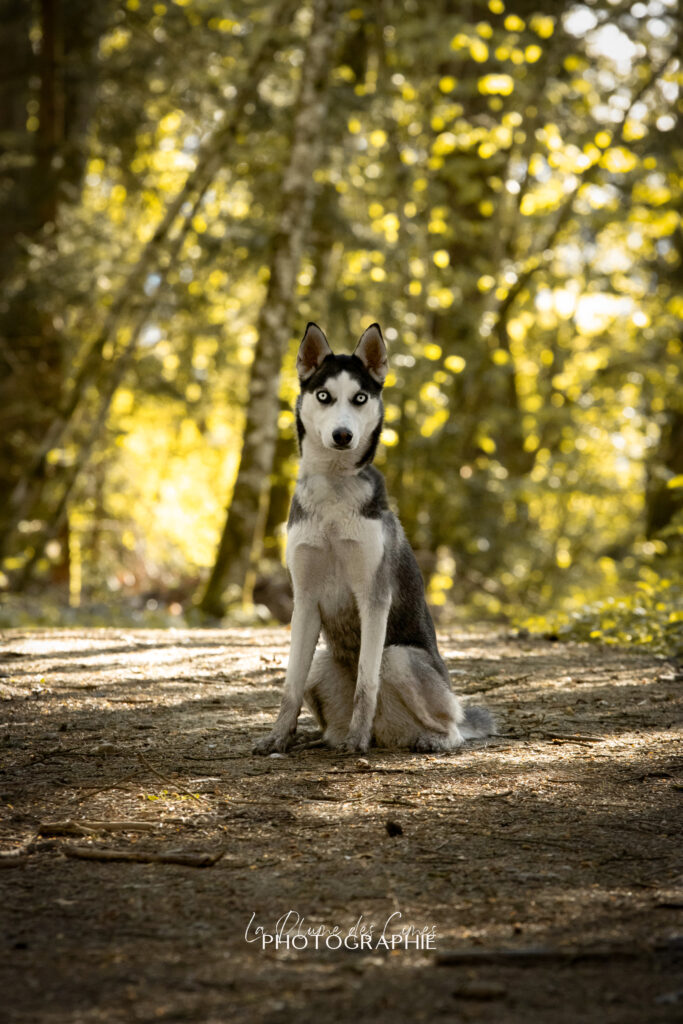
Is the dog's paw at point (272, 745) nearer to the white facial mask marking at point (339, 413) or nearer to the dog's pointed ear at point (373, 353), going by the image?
the white facial mask marking at point (339, 413)

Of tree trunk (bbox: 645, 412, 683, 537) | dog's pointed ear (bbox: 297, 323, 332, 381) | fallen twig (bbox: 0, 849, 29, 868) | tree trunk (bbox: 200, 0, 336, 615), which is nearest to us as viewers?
fallen twig (bbox: 0, 849, 29, 868)

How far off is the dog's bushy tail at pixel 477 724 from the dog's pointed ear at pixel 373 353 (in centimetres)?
188

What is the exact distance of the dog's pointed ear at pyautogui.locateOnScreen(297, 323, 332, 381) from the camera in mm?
5070

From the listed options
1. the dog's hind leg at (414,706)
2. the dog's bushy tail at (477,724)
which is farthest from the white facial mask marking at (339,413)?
the dog's bushy tail at (477,724)

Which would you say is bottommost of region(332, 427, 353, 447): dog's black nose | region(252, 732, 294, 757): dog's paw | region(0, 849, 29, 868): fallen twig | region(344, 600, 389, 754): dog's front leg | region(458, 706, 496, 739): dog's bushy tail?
region(0, 849, 29, 868): fallen twig

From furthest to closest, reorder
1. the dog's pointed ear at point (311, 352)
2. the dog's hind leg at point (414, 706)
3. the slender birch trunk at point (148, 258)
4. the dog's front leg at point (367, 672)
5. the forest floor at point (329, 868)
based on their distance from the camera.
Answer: the slender birch trunk at point (148, 258) → the dog's pointed ear at point (311, 352) → the dog's hind leg at point (414, 706) → the dog's front leg at point (367, 672) → the forest floor at point (329, 868)

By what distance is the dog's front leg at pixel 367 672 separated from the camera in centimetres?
483

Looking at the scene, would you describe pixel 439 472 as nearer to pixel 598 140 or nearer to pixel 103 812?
pixel 598 140

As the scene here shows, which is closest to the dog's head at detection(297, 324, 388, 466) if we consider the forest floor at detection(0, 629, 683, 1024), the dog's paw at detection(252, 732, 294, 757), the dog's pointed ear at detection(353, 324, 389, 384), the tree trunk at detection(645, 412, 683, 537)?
the dog's pointed ear at detection(353, 324, 389, 384)

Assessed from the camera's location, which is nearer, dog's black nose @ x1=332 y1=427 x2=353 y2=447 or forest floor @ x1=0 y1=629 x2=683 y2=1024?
forest floor @ x1=0 y1=629 x2=683 y2=1024

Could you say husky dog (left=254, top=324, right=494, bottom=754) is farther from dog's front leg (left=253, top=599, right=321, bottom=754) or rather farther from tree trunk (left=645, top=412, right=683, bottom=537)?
tree trunk (left=645, top=412, right=683, bottom=537)

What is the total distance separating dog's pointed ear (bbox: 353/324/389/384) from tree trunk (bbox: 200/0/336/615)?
251 inches

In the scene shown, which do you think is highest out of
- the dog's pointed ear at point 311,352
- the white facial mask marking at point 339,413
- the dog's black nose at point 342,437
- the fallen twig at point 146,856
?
the dog's pointed ear at point 311,352

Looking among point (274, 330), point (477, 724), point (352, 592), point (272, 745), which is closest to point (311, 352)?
point (352, 592)
